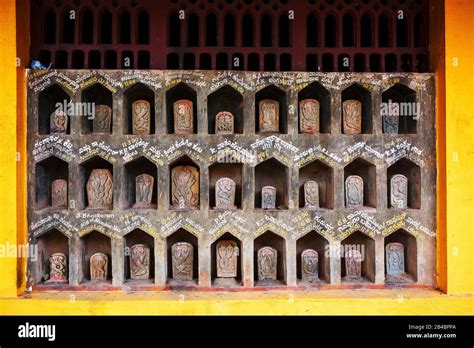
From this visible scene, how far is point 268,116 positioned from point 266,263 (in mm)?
1389

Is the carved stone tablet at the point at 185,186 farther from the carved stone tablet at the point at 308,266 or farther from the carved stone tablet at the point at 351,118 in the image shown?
the carved stone tablet at the point at 351,118

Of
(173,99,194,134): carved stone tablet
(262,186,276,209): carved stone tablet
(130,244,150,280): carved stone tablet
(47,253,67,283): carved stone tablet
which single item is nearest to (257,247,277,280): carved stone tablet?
(262,186,276,209): carved stone tablet

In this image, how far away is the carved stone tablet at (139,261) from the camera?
14.2ft

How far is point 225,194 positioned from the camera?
438 cm

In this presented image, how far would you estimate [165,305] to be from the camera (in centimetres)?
396

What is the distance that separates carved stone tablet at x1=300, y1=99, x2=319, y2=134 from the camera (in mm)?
4328

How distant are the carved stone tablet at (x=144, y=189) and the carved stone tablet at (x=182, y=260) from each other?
499mm

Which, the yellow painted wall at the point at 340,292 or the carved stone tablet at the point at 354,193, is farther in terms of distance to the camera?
the carved stone tablet at the point at 354,193

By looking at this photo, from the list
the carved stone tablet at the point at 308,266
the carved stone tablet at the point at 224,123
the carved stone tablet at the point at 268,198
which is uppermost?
the carved stone tablet at the point at 224,123

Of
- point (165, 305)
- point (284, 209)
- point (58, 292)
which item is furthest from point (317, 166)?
point (58, 292)

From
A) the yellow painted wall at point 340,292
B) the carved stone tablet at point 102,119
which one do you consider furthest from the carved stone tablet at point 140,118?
the yellow painted wall at point 340,292

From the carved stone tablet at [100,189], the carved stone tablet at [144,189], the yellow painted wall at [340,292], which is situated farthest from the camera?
the carved stone tablet at [144,189]

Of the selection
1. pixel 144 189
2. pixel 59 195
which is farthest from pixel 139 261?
pixel 59 195

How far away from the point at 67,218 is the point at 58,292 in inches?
25.8
